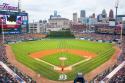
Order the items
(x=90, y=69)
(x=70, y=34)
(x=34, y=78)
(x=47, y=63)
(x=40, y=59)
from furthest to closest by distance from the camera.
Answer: (x=70, y=34) → (x=40, y=59) → (x=47, y=63) → (x=90, y=69) → (x=34, y=78)

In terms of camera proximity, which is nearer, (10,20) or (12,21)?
(10,20)

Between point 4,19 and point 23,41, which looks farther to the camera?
point 23,41

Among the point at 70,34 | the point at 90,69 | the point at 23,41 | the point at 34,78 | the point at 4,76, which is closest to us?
the point at 4,76

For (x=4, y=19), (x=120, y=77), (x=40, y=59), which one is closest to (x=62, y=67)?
(x=40, y=59)

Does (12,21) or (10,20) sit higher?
(10,20)

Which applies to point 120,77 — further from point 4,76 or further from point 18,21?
Result: point 18,21

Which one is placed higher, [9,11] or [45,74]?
[9,11]
